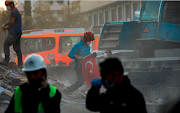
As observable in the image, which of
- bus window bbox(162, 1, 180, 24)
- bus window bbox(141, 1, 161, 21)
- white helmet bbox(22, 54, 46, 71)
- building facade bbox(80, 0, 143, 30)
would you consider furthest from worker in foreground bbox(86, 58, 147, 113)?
building facade bbox(80, 0, 143, 30)

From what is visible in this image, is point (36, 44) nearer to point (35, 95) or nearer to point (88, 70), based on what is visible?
point (88, 70)

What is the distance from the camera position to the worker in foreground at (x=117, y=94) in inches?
79.4

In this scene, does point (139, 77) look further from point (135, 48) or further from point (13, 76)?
point (13, 76)

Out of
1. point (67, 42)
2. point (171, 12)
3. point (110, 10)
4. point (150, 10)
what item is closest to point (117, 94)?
point (171, 12)

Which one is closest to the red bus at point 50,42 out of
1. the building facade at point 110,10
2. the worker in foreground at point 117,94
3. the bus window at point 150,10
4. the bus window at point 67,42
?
the bus window at point 67,42

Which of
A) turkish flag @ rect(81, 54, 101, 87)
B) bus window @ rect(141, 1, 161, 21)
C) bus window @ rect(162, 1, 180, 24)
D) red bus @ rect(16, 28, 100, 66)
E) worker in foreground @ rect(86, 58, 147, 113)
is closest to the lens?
worker in foreground @ rect(86, 58, 147, 113)

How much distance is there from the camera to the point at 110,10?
32094 mm

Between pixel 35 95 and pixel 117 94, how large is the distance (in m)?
0.61

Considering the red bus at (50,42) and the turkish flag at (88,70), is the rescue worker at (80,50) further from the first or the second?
the red bus at (50,42)

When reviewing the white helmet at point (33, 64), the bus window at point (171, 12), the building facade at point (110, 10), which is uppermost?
the building facade at point (110, 10)

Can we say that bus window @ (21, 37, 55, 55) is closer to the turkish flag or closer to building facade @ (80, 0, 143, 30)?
the turkish flag

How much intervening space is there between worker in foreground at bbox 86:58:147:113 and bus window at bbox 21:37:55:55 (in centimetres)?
1244

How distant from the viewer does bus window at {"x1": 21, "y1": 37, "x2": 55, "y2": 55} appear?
14.4m

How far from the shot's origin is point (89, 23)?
41250 millimetres
